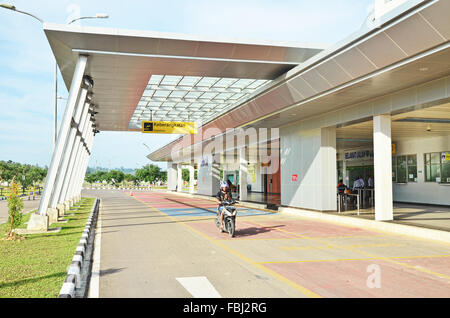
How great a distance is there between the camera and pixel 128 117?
25719 millimetres

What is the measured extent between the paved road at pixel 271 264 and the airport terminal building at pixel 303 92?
12.7ft

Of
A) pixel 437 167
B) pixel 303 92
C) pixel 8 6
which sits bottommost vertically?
pixel 437 167

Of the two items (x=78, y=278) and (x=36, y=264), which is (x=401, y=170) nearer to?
(x=36, y=264)

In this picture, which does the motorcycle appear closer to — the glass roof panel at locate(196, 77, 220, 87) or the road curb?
the road curb

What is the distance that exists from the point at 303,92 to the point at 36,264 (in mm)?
10164

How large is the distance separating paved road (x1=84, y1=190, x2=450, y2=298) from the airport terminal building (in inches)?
152

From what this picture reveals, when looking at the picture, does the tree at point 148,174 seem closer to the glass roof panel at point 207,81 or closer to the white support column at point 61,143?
the glass roof panel at point 207,81

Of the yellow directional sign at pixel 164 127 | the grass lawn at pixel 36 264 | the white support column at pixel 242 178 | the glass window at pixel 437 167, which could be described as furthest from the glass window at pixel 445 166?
the grass lawn at pixel 36 264

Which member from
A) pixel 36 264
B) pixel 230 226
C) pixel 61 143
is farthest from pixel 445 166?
pixel 36 264

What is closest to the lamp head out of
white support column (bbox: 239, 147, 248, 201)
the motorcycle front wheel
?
the motorcycle front wheel

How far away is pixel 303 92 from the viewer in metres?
14.0
